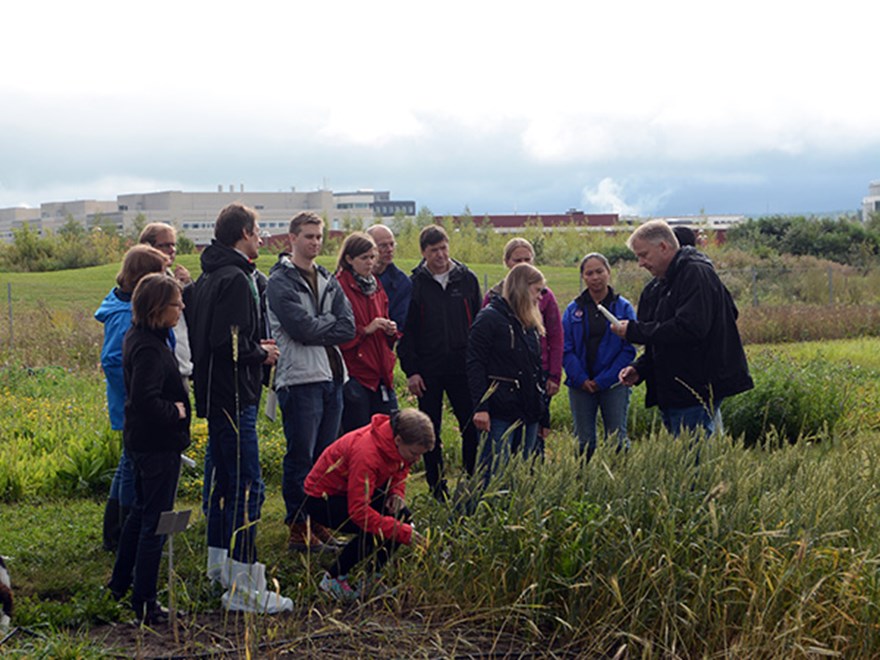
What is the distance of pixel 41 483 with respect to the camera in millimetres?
7828

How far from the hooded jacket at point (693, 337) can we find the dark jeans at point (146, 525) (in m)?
2.92

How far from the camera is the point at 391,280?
7.55 metres

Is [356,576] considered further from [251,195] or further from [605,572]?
[251,195]

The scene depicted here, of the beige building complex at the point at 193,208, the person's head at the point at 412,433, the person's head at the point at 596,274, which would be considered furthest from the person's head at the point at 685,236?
the beige building complex at the point at 193,208

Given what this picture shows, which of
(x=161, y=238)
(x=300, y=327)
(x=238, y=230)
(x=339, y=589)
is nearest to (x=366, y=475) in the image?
(x=339, y=589)

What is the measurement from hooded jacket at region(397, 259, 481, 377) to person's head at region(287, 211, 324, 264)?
1.15m

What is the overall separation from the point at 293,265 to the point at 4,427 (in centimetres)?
414

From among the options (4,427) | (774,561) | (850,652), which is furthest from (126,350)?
(4,427)

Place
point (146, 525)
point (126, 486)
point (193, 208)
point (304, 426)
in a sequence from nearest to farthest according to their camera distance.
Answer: point (146, 525) < point (126, 486) < point (304, 426) < point (193, 208)

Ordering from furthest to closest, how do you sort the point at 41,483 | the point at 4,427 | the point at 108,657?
the point at 4,427, the point at 41,483, the point at 108,657

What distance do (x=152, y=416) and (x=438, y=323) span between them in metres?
2.77

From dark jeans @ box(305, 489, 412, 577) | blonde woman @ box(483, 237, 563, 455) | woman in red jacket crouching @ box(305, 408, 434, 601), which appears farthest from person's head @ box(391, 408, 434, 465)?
blonde woman @ box(483, 237, 563, 455)

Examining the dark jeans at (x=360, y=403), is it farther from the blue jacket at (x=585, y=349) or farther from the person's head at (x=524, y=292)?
the blue jacket at (x=585, y=349)

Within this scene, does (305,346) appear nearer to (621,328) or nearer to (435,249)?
(435,249)
